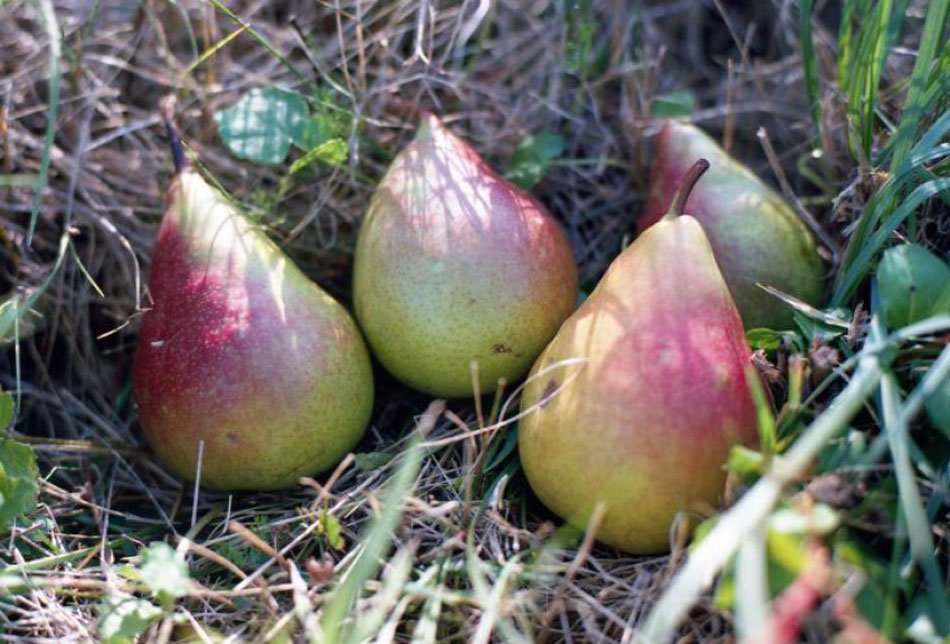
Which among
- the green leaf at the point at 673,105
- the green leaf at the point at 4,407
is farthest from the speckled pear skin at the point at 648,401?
the green leaf at the point at 4,407

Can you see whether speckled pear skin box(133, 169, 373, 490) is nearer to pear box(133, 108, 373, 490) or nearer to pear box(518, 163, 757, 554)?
pear box(133, 108, 373, 490)

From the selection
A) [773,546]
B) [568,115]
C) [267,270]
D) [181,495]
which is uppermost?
[568,115]

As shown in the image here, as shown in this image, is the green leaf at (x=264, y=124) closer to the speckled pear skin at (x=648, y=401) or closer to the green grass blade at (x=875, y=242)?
the speckled pear skin at (x=648, y=401)

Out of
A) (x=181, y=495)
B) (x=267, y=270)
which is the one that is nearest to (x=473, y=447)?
Result: (x=267, y=270)

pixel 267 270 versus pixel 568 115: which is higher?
pixel 568 115

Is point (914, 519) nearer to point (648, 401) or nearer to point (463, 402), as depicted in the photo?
point (648, 401)

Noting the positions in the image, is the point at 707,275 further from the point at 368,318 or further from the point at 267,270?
the point at 267,270
